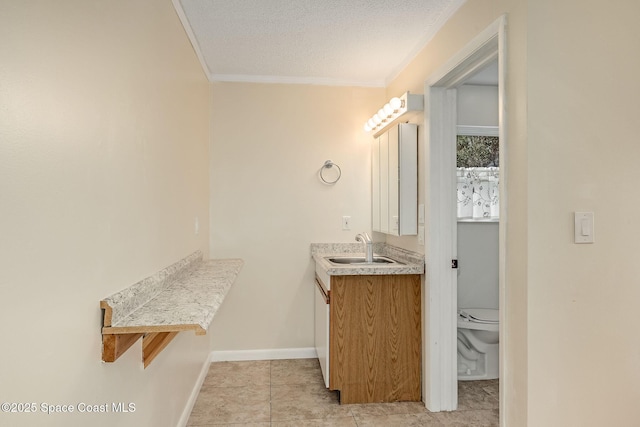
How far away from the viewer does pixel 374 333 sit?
2.50 metres

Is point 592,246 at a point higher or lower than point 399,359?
higher

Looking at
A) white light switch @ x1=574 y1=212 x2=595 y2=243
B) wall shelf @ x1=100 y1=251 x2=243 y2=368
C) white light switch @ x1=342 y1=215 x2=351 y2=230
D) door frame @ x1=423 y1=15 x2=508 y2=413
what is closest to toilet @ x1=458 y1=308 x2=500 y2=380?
door frame @ x1=423 y1=15 x2=508 y2=413

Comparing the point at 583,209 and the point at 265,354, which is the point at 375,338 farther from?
the point at 583,209

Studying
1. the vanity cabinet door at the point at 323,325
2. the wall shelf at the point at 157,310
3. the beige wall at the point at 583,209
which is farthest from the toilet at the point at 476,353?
the wall shelf at the point at 157,310

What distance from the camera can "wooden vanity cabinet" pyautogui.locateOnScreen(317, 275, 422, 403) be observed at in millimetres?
2479

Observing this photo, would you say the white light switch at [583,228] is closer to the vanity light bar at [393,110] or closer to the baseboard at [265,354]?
the vanity light bar at [393,110]

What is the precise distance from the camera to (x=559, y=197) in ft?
4.94

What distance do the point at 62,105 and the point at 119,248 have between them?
0.52m

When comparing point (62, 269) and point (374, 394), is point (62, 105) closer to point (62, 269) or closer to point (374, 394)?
point (62, 269)

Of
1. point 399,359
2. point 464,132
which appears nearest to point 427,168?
point 464,132

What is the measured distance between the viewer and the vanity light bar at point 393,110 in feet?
8.30

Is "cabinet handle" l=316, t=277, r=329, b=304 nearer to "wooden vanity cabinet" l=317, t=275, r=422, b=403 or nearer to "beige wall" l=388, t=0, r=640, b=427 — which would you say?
"wooden vanity cabinet" l=317, t=275, r=422, b=403

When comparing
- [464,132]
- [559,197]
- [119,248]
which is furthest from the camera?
[464,132]

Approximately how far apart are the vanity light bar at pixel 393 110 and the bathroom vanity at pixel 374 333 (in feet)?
3.30
